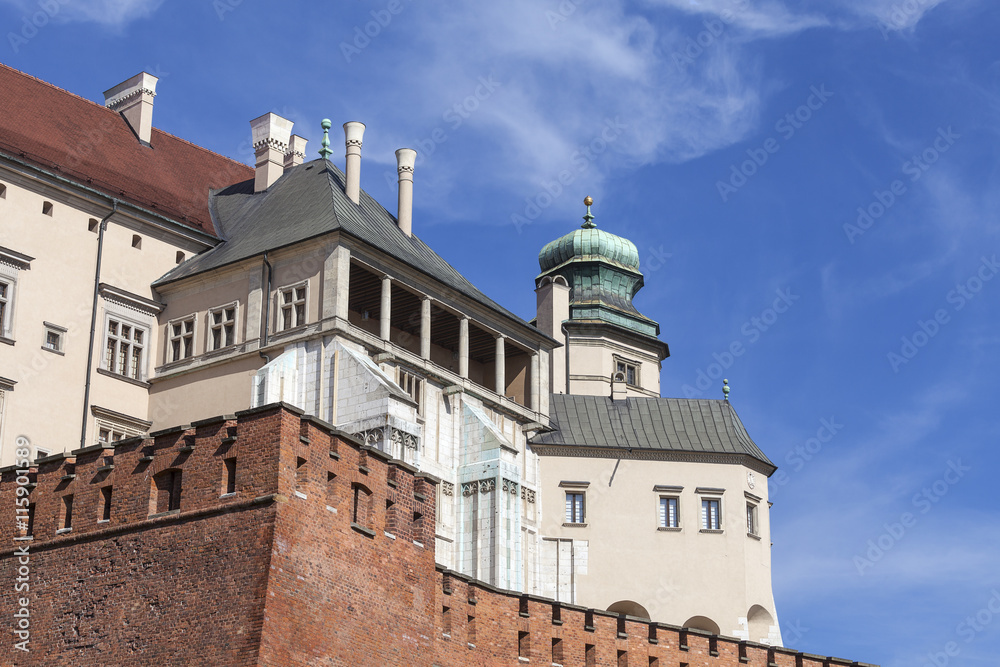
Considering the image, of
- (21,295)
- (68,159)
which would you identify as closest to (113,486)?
(21,295)

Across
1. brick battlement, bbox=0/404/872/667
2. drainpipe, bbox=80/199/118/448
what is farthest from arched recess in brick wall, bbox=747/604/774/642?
drainpipe, bbox=80/199/118/448

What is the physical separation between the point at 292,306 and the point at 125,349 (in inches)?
215

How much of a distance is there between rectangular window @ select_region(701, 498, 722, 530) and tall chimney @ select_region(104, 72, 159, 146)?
22.3m

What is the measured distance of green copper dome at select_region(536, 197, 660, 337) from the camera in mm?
Answer: 73625

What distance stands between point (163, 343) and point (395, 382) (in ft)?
25.3

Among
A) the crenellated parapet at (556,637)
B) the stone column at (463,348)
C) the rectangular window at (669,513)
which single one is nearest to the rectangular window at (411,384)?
the stone column at (463,348)

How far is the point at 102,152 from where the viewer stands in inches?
1925

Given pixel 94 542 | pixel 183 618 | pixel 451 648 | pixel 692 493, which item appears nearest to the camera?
pixel 183 618

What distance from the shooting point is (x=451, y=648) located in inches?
1243

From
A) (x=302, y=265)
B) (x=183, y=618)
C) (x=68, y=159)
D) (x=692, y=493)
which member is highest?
(x=68, y=159)

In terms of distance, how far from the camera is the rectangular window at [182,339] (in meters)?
46.9

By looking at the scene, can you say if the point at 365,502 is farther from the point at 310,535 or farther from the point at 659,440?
the point at 659,440

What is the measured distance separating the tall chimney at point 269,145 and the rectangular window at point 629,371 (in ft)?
77.2

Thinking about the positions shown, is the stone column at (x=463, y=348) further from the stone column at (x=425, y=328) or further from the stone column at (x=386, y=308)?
the stone column at (x=386, y=308)
